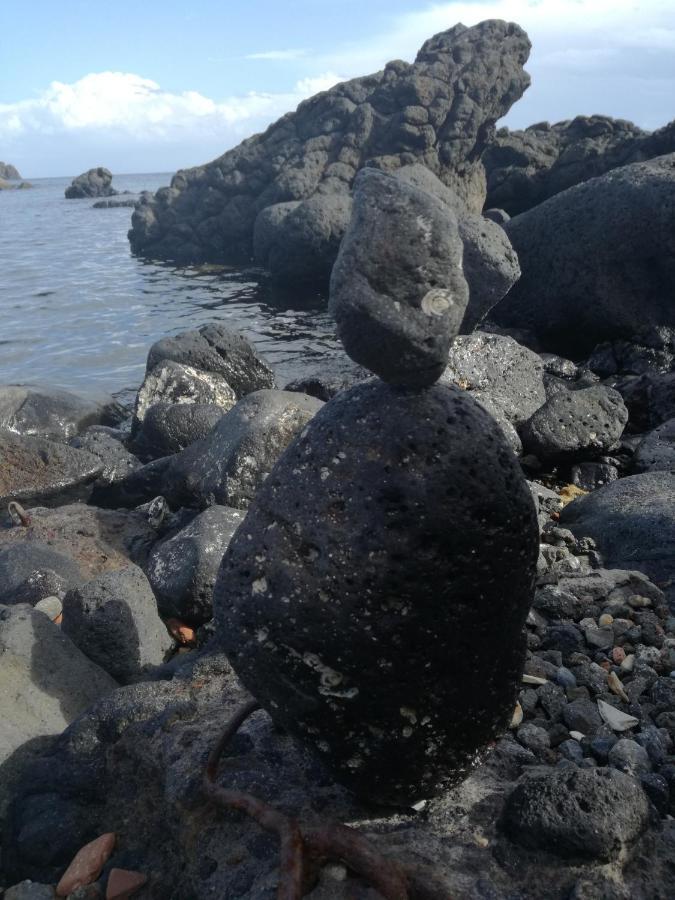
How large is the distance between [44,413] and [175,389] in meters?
2.03

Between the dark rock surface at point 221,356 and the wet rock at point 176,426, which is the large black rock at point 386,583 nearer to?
the wet rock at point 176,426

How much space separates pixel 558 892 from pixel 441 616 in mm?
916

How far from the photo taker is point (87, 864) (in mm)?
3125

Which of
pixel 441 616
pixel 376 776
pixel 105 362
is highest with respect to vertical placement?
pixel 441 616

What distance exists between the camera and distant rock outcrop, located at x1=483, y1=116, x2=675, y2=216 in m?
26.1

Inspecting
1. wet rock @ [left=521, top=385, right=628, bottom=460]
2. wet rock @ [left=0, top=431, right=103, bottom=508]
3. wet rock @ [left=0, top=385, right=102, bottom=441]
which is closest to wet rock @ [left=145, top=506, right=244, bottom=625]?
wet rock @ [left=0, top=431, right=103, bottom=508]

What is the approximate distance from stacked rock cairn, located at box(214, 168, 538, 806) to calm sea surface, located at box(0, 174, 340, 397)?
11.5 m

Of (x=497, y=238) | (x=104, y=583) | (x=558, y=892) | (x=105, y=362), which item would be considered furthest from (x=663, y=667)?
(x=105, y=362)

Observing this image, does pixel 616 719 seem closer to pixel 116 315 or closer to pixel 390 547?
pixel 390 547

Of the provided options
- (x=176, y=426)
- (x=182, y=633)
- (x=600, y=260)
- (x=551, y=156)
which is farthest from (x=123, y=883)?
(x=551, y=156)

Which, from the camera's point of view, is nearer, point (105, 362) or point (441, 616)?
point (441, 616)

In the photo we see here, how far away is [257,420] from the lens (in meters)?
7.43

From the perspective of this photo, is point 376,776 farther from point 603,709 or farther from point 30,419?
point 30,419

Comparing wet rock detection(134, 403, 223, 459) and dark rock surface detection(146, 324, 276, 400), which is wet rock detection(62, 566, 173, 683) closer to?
wet rock detection(134, 403, 223, 459)
